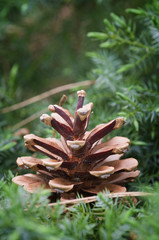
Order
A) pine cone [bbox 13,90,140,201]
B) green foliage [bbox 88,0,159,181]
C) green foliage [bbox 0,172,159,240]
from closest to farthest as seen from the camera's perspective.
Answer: green foliage [bbox 0,172,159,240]
pine cone [bbox 13,90,140,201]
green foliage [bbox 88,0,159,181]

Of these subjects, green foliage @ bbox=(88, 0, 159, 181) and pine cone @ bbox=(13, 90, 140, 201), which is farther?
green foliage @ bbox=(88, 0, 159, 181)

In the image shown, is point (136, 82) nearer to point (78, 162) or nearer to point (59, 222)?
point (78, 162)

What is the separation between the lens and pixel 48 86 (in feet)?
3.27

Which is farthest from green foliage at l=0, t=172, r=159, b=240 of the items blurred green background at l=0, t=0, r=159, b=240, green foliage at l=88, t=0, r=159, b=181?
green foliage at l=88, t=0, r=159, b=181

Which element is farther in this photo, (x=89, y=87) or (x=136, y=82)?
(x=89, y=87)

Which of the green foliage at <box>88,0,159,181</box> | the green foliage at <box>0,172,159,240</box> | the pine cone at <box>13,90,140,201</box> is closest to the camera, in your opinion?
the green foliage at <box>0,172,159,240</box>

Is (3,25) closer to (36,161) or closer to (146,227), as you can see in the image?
(36,161)

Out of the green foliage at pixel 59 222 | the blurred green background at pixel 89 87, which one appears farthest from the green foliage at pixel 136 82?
the green foliage at pixel 59 222

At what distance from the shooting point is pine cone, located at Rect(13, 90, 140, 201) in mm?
378

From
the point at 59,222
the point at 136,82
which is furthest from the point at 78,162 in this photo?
the point at 136,82

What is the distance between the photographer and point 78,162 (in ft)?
1.29

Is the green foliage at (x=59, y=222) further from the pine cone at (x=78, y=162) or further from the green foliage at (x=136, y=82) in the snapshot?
the green foliage at (x=136, y=82)

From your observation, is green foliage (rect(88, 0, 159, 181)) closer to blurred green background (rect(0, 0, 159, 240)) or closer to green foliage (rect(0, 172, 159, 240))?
blurred green background (rect(0, 0, 159, 240))

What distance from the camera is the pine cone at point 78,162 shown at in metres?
0.38
